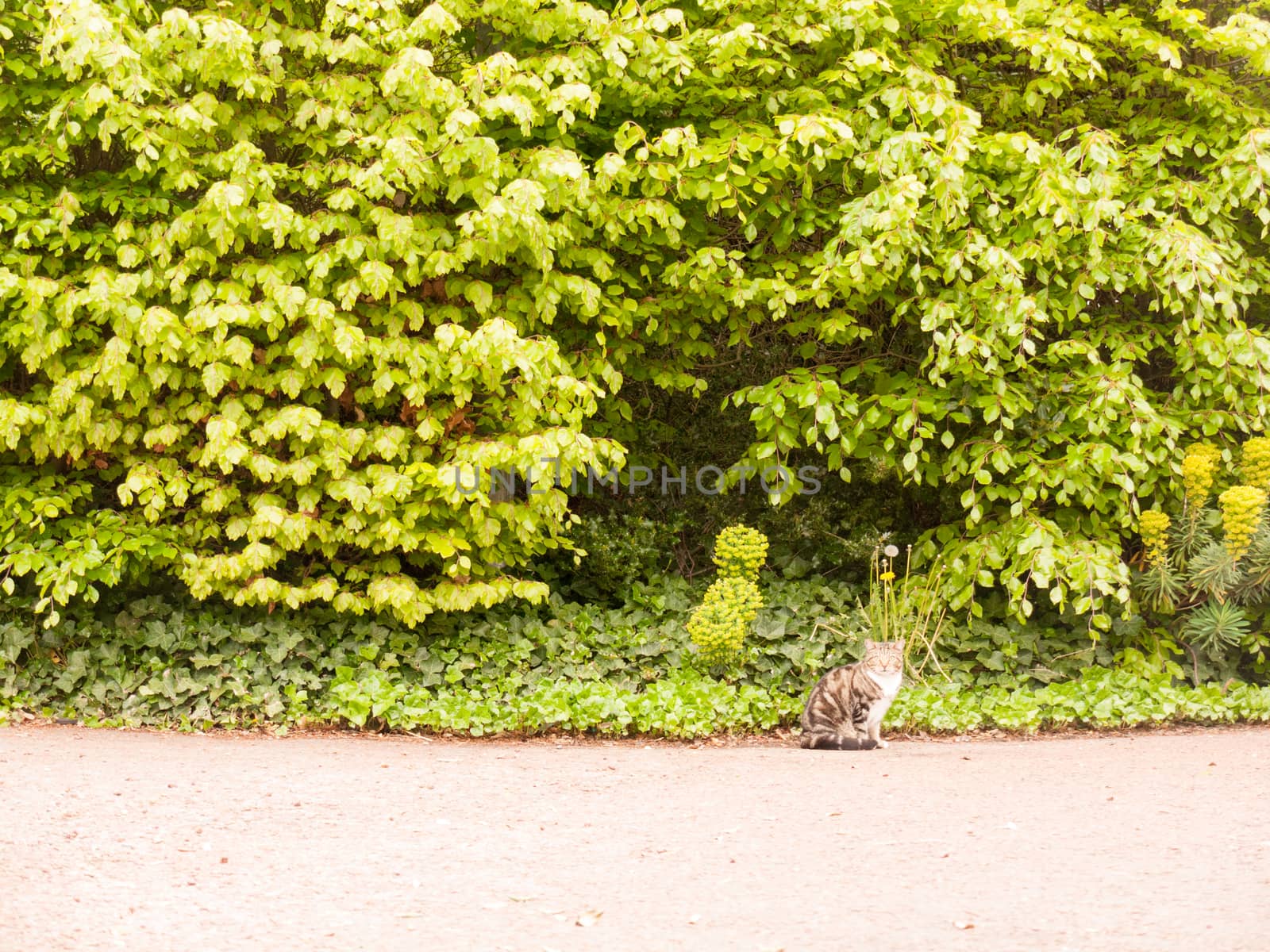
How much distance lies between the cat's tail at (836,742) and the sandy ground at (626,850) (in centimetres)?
15

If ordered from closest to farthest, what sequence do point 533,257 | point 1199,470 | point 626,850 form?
point 626,850
point 533,257
point 1199,470

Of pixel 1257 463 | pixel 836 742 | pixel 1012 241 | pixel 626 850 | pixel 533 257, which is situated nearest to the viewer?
pixel 626 850

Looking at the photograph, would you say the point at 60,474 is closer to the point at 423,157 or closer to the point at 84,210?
the point at 84,210

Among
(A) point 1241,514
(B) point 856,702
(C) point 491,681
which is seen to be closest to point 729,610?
(B) point 856,702

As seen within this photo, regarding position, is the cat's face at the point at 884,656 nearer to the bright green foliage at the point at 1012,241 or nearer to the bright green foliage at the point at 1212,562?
the bright green foliage at the point at 1012,241

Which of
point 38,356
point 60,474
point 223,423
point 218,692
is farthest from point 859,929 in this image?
point 60,474

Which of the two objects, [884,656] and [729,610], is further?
[729,610]

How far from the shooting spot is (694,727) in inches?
242

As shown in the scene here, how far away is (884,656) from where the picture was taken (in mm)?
5777

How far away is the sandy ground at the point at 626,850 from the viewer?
124 inches

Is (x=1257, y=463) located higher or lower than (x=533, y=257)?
lower

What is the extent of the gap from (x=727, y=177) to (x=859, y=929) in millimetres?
4132

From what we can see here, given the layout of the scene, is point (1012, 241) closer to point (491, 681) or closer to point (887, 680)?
point (887, 680)

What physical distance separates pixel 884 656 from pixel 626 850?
2.26m
